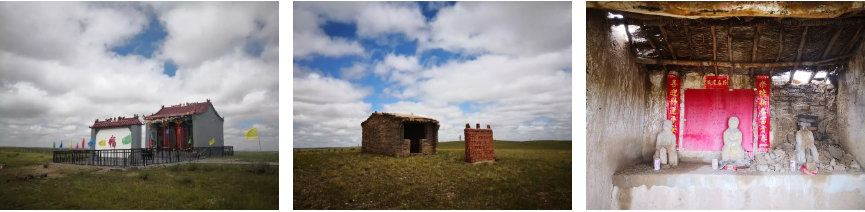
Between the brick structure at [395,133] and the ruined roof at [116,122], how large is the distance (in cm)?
250

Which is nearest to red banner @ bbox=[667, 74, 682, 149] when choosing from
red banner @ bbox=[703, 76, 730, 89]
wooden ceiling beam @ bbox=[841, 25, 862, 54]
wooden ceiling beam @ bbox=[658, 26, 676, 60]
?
red banner @ bbox=[703, 76, 730, 89]

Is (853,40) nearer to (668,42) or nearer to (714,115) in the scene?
(714,115)

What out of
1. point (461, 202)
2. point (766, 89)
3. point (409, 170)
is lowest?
point (461, 202)

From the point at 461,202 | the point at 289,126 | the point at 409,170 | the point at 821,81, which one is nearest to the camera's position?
the point at 289,126

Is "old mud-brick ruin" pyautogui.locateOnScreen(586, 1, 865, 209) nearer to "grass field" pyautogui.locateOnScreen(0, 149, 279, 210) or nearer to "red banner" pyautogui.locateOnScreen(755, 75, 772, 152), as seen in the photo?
"red banner" pyautogui.locateOnScreen(755, 75, 772, 152)

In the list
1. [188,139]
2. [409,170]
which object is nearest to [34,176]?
[188,139]

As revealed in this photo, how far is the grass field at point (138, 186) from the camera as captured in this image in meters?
3.95

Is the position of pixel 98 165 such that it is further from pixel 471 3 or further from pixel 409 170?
pixel 471 3

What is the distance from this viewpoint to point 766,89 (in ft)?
18.5

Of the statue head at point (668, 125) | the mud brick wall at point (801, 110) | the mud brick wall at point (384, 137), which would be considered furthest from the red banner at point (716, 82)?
the mud brick wall at point (384, 137)

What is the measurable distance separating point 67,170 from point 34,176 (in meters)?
0.27

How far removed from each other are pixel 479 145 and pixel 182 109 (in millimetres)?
3267

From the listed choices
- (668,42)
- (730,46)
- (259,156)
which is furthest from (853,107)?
(259,156)

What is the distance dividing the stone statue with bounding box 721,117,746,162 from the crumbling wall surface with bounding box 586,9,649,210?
152 cm
